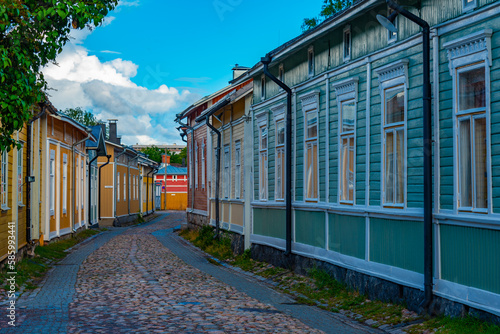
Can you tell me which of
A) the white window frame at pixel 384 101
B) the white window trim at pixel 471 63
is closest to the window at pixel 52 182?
the white window frame at pixel 384 101

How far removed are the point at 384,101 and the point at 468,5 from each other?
2.47 meters

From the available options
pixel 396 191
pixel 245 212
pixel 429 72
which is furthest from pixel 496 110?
pixel 245 212

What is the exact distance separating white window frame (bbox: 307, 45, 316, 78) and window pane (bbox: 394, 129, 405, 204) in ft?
14.3

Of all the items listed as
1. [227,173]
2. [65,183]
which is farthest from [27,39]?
[65,183]

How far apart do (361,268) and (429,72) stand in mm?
3620

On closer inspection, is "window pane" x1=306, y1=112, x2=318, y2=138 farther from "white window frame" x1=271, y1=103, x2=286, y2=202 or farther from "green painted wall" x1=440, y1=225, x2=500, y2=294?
"green painted wall" x1=440, y1=225, x2=500, y2=294

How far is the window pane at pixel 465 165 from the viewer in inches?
320

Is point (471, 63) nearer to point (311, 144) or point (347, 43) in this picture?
point (347, 43)

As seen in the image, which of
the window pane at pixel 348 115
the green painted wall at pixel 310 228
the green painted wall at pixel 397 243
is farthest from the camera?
the green painted wall at pixel 310 228

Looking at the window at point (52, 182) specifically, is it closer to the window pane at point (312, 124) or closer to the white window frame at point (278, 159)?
the white window frame at point (278, 159)

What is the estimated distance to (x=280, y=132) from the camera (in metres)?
15.9

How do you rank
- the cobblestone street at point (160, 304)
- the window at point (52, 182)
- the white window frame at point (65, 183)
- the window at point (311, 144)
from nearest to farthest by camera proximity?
1. the cobblestone street at point (160, 304)
2. the window at point (311, 144)
3. the window at point (52, 182)
4. the white window frame at point (65, 183)

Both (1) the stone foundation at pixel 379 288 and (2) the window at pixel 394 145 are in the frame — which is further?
(2) the window at pixel 394 145

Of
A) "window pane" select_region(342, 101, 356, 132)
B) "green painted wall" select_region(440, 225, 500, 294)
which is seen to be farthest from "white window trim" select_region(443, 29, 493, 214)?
"window pane" select_region(342, 101, 356, 132)
